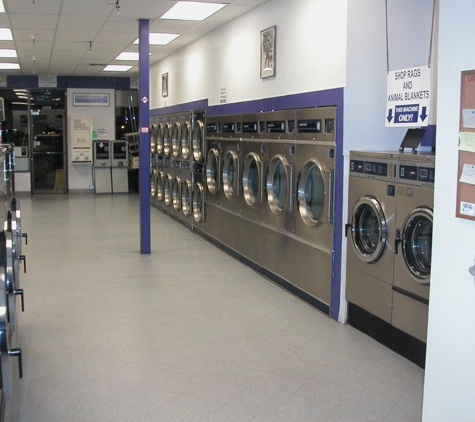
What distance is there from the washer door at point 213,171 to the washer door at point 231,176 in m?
0.23

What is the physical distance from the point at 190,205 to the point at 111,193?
21.3ft

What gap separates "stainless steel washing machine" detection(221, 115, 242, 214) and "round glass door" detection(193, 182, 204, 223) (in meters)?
1.02

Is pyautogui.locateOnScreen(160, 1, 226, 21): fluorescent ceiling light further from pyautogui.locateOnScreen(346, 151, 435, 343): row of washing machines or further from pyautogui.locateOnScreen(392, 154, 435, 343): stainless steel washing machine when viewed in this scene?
pyautogui.locateOnScreen(392, 154, 435, 343): stainless steel washing machine

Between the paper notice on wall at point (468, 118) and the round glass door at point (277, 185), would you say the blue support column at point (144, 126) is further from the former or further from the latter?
the paper notice on wall at point (468, 118)

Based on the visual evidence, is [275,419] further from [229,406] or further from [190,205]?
[190,205]

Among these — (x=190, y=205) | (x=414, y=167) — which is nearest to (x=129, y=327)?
(x=414, y=167)

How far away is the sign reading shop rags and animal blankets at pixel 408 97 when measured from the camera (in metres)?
4.60

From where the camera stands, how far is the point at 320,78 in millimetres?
5469

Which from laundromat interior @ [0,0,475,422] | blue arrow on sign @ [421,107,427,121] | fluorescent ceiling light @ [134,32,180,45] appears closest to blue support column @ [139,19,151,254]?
laundromat interior @ [0,0,475,422]

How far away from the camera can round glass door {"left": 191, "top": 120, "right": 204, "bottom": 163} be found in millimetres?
9062

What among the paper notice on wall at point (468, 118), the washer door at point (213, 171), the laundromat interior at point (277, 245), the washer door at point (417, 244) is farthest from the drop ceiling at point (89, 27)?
the paper notice on wall at point (468, 118)

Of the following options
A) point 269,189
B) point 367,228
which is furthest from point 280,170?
point 367,228

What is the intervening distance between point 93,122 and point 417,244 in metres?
12.9

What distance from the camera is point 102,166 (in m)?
15.6
